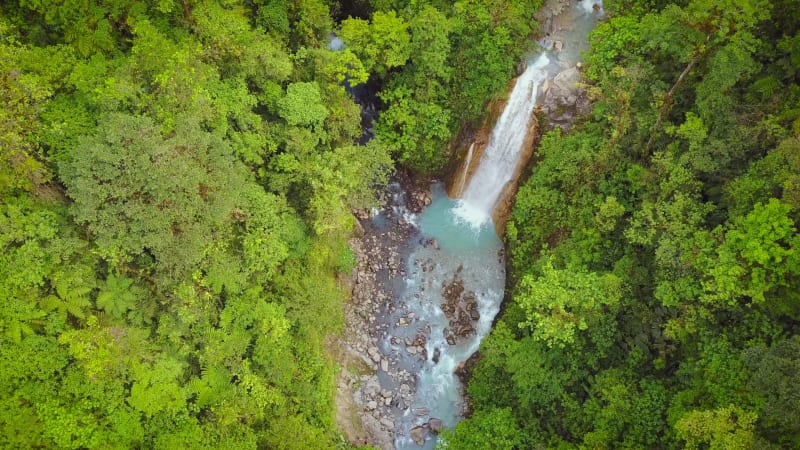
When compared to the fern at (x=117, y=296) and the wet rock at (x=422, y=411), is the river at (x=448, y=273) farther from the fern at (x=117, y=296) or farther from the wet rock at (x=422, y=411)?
the fern at (x=117, y=296)

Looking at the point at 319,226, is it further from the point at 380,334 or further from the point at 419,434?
the point at 419,434

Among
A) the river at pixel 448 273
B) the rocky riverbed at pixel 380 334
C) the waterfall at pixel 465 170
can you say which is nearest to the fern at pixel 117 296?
the rocky riverbed at pixel 380 334

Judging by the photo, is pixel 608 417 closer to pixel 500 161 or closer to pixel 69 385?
pixel 500 161

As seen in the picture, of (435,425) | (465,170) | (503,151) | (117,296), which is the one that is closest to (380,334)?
(435,425)

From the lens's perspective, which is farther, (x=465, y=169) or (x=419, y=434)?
(x=465, y=169)

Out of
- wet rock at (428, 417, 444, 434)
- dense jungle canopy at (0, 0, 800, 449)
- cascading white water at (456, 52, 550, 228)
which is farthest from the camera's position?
cascading white water at (456, 52, 550, 228)

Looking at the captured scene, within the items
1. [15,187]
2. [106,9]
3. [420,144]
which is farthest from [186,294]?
[420,144]

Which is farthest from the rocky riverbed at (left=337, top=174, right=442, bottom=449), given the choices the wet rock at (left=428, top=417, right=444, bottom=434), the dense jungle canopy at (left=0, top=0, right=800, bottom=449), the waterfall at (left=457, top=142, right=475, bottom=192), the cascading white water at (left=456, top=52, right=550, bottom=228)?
the cascading white water at (left=456, top=52, right=550, bottom=228)

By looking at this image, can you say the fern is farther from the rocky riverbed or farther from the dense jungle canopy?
the rocky riverbed
